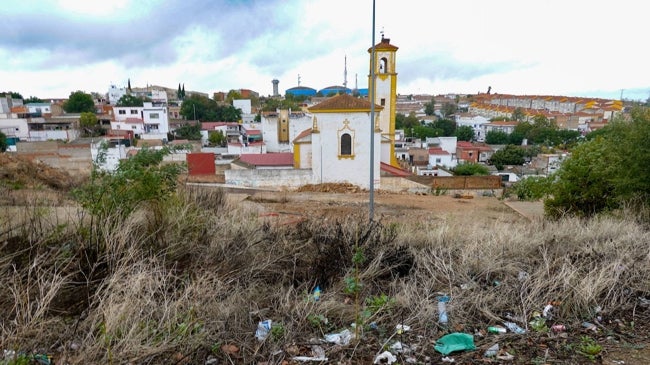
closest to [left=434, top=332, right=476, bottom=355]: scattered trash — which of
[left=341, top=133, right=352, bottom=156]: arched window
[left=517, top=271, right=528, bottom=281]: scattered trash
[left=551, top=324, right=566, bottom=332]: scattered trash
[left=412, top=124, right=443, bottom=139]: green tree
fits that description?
[left=551, top=324, right=566, bottom=332]: scattered trash

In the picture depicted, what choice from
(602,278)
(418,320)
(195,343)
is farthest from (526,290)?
(195,343)

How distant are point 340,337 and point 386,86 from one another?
22.8 metres

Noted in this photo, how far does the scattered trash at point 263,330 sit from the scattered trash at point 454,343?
1112mm

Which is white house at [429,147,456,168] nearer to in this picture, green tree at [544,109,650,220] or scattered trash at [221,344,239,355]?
green tree at [544,109,650,220]

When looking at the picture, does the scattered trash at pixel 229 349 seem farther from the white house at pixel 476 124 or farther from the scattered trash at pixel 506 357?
the white house at pixel 476 124

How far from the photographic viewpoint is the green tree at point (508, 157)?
42.3 meters

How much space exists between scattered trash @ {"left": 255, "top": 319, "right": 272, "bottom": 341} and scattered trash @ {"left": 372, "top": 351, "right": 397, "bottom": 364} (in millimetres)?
735

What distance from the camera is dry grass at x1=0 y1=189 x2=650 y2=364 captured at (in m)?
2.31

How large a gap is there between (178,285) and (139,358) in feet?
3.36

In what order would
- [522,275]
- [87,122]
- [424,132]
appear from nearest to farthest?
[522,275] → [87,122] → [424,132]

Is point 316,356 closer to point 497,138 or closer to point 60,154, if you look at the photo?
point 60,154

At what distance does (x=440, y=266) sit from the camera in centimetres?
355

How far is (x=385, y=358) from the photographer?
228cm

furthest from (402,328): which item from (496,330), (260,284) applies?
(260,284)
